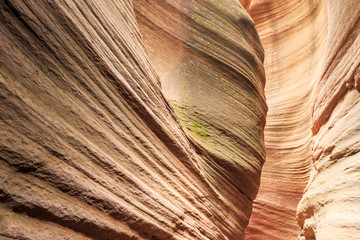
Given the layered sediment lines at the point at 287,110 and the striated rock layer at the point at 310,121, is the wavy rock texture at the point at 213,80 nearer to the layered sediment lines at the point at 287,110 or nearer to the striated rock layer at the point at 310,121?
the striated rock layer at the point at 310,121

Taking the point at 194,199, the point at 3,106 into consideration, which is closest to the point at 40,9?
the point at 3,106

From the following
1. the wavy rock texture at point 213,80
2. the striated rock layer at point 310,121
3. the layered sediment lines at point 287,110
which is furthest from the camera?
the layered sediment lines at point 287,110

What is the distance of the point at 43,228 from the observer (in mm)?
1549

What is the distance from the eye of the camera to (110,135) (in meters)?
2.21

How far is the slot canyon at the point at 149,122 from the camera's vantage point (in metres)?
1.64

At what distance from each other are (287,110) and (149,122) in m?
5.87

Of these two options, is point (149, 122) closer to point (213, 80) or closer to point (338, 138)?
point (213, 80)

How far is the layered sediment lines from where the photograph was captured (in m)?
6.84

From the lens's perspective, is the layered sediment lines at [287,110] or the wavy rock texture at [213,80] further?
the layered sediment lines at [287,110]

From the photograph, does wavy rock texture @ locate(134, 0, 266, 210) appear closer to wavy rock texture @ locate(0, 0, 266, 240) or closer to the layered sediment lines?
wavy rock texture @ locate(0, 0, 266, 240)

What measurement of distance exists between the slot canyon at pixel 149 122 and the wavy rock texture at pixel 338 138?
0.07 feet

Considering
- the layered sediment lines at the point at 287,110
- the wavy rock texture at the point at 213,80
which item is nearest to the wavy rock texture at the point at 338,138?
the wavy rock texture at the point at 213,80

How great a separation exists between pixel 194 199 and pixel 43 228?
1673 mm

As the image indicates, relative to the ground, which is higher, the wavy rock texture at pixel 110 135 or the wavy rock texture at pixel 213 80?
the wavy rock texture at pixel 213 80
